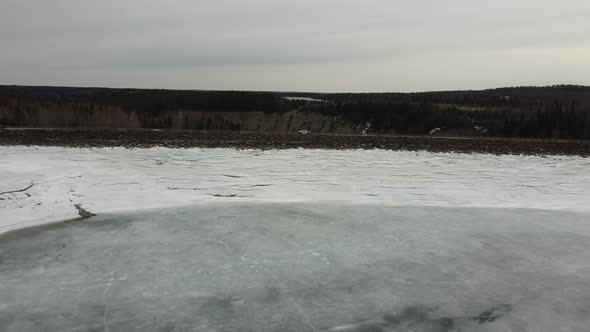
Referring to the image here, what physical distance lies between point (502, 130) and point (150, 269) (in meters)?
21.7

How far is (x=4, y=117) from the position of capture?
831 inches

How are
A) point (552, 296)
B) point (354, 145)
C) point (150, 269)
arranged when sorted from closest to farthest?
point (552, 296) < point (150, 269) < point (354, 145)

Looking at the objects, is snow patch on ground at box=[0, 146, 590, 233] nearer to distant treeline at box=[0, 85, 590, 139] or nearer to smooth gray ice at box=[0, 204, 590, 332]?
smooth gray ice at box=[0, 204, 590, 332]

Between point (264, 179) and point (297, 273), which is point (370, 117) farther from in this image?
point (297, 273)

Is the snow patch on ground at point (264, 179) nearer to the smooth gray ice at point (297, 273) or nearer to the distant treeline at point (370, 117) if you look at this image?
the smooth gray ice at point (297, 273)

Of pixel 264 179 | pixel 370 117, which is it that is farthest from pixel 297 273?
pixel 370 117

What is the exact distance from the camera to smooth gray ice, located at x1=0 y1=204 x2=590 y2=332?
364cm

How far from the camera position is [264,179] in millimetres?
9648

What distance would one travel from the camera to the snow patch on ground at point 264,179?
770 cm

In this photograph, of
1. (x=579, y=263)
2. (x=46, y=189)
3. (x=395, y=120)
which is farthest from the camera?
(x=395, y=120)

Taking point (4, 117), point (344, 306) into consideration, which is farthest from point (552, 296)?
point (4, 117)

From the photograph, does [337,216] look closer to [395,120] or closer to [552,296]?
[552,296]

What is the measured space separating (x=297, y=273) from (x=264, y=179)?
5.18 metres

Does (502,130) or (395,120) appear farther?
(395,120)
